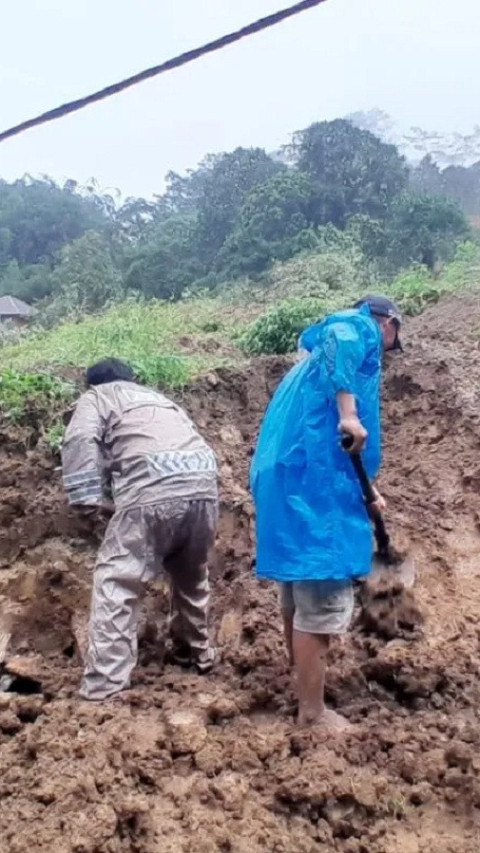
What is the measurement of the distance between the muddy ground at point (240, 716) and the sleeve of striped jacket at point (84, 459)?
797 mm

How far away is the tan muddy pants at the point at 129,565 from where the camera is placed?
3.49 metres

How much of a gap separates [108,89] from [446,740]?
2.46 meters

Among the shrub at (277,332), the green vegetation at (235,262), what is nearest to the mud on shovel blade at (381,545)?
the green vegetation at (235,262)

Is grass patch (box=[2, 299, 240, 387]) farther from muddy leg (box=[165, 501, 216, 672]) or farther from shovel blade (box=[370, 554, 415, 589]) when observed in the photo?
muddy leg (box=[165, 501, 216, 672])

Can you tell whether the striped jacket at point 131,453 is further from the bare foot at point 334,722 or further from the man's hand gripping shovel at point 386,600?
the bare foot at point 334,722

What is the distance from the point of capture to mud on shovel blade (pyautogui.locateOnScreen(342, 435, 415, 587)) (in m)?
3.16

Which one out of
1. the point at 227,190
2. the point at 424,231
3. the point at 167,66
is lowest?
the point at 424,231

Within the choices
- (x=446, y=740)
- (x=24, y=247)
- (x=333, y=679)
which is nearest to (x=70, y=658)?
(x=333, y=679)

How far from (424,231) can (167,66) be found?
13185 millimetres

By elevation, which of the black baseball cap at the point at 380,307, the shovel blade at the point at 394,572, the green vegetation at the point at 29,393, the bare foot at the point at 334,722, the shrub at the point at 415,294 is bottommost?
the shrub at the point at 415,294

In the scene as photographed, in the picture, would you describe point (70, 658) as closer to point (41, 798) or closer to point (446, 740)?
point (41, 798)

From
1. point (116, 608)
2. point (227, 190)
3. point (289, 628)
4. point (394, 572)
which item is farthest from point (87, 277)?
point (289, 628)

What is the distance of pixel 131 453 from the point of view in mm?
3695

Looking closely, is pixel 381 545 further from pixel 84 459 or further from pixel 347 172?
pixel 347 172
